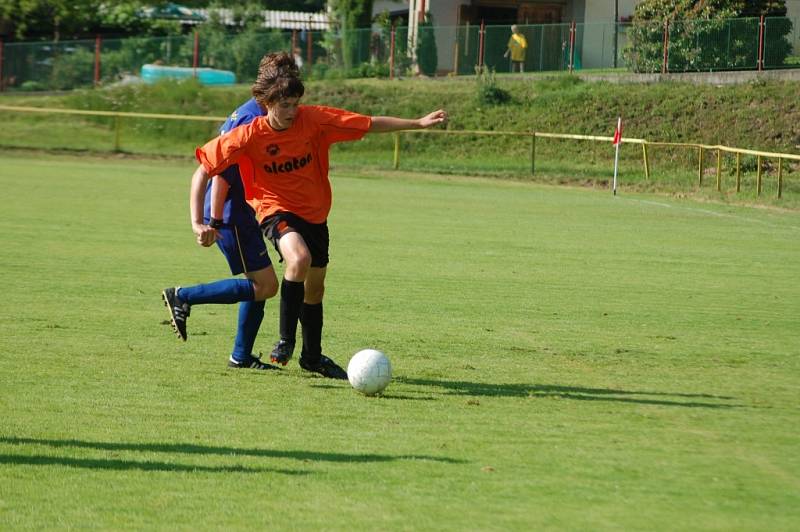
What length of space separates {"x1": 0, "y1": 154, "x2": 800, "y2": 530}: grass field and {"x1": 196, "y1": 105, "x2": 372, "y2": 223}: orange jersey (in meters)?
1.13

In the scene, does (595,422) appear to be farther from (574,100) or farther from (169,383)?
(574,100)

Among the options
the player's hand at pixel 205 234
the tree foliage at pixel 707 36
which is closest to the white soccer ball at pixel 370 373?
the player's hand at pixel 205 234

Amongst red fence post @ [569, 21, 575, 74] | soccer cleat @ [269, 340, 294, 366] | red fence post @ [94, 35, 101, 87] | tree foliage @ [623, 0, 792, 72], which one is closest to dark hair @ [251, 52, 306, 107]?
soccer cleat @ [269, 340, 294, 366]

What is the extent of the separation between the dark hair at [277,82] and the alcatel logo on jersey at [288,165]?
0.41 m

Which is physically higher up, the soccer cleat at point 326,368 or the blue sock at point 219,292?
the blue sock at point 219,292

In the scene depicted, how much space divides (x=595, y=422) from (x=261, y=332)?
3865 mm

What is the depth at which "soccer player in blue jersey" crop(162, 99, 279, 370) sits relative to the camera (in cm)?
788

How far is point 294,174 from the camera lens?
7.71 meters

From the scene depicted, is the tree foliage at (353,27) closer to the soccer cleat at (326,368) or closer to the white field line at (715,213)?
the white field line at (715,213)

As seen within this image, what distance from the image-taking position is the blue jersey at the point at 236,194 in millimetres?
7879

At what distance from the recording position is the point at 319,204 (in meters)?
7.77

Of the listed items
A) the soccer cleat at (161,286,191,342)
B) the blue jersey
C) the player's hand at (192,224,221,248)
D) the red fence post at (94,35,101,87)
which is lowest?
the soccer cleat at (161,286,191,342)

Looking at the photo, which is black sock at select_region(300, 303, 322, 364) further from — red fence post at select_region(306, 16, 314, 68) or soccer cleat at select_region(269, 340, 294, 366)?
red fence post at select_region(306, 16, 314, 68)

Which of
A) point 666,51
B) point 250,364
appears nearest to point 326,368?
point 250,364
